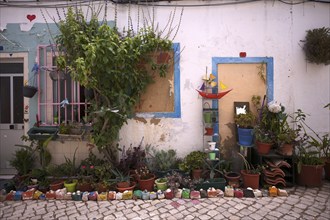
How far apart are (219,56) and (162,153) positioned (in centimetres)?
238

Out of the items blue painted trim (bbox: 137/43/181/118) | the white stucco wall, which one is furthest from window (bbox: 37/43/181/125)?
the white stucco wall

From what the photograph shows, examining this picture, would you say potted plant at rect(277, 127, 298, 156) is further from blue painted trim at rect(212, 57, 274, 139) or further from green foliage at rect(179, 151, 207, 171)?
green foliage at rect(179, 151, 207, 171)

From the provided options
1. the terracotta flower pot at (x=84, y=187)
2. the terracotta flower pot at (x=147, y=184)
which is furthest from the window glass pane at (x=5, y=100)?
the terracotta flower pot at (x=147, y=184)

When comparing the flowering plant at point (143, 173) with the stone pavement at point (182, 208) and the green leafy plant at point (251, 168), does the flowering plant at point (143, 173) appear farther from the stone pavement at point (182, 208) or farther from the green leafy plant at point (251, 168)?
the green leafy plant at point (251, 168)

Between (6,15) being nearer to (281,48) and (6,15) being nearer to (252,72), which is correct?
(252,72)

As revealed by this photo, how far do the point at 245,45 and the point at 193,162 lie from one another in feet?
8.84

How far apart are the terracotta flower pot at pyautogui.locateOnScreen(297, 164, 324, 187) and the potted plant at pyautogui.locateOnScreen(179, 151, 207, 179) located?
1907mm

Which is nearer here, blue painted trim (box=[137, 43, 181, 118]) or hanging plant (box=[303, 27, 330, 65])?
hanging plant (box=[303, 27, 330, 65])

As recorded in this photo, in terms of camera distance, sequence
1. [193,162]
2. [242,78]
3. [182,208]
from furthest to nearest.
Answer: [242,78] < [193,162] < [182,208]

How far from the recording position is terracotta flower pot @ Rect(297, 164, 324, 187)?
4.87 meters

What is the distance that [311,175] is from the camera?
16.1 feet

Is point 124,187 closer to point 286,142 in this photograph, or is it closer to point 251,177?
point 251,177

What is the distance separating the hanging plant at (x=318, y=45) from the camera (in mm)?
5109

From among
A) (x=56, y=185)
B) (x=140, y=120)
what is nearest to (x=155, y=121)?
(x=140, y=120)
